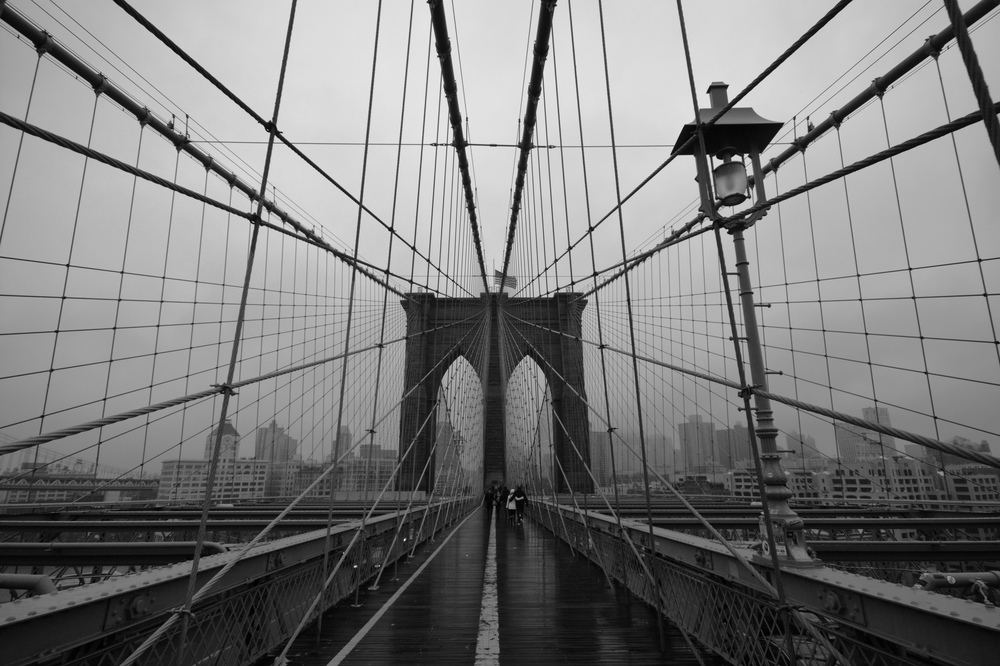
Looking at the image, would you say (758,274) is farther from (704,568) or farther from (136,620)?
(136,620)

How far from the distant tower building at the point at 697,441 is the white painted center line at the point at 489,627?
575 centimetres

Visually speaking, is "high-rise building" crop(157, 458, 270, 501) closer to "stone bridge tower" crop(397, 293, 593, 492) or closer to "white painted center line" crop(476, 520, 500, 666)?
"white painted center line" crop(476, 520, 500, 666)

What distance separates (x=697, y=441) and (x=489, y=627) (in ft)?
27.2

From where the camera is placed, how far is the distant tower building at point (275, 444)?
34.7 feet

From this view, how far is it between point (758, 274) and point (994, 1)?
20.1 ft

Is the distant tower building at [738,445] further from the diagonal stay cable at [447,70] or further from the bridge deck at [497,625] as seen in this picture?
the diagonal stay cable at [447,70]

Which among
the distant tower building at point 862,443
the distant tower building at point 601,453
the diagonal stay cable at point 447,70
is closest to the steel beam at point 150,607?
the distant tower building at point 601,453

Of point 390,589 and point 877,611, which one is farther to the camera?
point 390,589

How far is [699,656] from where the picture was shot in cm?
292

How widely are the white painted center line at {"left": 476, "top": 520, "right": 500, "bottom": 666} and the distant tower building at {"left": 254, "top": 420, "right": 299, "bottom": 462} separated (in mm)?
6184

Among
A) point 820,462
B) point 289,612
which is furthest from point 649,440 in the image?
point 289,612

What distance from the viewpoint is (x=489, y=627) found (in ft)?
12.5

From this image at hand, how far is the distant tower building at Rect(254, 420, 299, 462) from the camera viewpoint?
10.6 meters

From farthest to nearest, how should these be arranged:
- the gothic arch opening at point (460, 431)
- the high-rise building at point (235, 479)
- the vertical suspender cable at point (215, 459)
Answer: the gothic arch opening at point (460, 431)
the high-rise building at point (235, 479)
the vertical suspender cable at point (215, 459)
